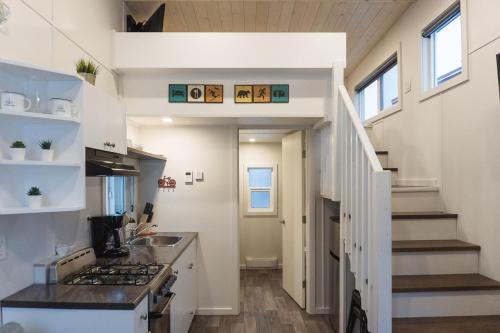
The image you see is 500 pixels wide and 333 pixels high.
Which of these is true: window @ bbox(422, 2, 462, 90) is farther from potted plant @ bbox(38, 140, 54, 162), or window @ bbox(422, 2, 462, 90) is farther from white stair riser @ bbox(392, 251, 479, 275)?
potted plant @ bbox(38, 140, 54, 162)

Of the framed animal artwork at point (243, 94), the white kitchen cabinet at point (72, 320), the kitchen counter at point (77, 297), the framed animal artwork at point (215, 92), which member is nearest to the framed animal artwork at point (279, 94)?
the framed animal artwork at point (243, 94)

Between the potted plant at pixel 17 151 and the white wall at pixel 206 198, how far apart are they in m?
2.11

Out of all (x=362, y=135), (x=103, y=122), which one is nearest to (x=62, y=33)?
(x=103, y=122)

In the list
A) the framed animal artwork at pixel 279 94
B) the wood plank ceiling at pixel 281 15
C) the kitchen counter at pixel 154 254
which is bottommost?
the kitchen counter at pixel 154 254

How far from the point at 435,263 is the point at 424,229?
338mm

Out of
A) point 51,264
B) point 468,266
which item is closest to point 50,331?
point 51,264

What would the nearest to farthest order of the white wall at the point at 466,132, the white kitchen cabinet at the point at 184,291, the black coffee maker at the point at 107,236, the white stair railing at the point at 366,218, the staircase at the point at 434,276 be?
the white stair railing at the point at 366,218 → the staircase at the point at 434,276 → the white wall at the point at 466,132 → the black coffee maker at the point at 107,236 → the white kitchen cabinet at the point at 184,291

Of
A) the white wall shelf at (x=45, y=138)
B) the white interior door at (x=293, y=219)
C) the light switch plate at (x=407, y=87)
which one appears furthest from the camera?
the white interior door at (x=293, y=219)

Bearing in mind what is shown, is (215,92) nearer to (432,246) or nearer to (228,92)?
(228,92)

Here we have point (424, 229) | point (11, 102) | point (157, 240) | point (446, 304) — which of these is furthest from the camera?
point (157, 240)

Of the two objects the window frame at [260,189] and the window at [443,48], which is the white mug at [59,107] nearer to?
the window at [443,48]

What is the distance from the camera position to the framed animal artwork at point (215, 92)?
278cm

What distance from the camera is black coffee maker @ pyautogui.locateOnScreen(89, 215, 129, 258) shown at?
2.33 m

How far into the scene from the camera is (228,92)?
278cm
